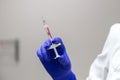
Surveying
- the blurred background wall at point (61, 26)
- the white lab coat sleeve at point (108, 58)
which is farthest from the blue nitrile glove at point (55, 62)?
the blurred background wall at point (61, 26)

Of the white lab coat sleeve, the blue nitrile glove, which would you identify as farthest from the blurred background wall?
the white lab coat sleeve

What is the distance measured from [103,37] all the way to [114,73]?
688 mm

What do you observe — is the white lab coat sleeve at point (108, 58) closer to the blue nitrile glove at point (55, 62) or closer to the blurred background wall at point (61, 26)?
the blue nitrile glove at point (55, 62)

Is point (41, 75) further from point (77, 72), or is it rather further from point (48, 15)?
point (48, 15)

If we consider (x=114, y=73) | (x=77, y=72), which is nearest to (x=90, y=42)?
(x=77, y=72)

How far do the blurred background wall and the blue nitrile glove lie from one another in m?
0.41

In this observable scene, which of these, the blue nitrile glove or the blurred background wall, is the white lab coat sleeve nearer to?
the blue nitrile glove

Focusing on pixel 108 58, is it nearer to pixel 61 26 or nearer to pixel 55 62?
pixel 55 62

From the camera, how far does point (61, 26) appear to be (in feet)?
4.50

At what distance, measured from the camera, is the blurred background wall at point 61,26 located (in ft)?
4.41

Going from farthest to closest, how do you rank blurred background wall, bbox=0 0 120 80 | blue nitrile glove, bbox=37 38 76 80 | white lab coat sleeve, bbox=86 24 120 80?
1. blurred background wall, bbox=0 0 120 80
2. blue nitrile glove, bbox=37 38 76 80
3. white lab coat sleeve, bbox=86 24 120 80

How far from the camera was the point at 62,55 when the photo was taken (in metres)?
0.93

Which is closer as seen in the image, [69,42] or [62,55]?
[62,55]

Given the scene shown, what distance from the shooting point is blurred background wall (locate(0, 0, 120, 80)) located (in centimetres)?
134
